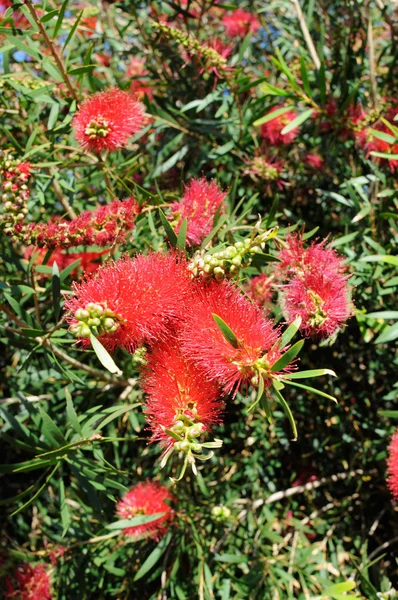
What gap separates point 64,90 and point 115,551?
1.44 metres

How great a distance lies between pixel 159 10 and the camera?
6.69 feet

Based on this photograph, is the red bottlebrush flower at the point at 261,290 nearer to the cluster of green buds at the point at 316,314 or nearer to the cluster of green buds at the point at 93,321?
the cluster of green buds at the point at 316,314

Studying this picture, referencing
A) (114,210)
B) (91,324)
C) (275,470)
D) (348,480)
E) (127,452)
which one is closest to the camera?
(91,324)

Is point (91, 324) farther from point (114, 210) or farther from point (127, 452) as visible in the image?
point (127, 452)

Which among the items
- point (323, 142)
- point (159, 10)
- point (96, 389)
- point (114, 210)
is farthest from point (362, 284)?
point (159, 10)

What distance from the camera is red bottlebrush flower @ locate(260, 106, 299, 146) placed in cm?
176

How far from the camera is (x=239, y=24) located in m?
2.20

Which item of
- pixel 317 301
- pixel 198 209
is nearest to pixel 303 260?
pixel 317 301

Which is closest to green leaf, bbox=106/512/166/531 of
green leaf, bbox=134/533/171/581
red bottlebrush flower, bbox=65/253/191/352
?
green leaf, bbox=134/533/171/581

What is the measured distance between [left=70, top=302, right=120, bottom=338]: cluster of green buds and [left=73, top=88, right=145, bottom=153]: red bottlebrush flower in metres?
0.52

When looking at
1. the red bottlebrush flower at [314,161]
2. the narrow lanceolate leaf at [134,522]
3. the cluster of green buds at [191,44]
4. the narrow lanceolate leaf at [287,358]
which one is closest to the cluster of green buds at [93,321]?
the narrow lanceolate leaf at [287,358]

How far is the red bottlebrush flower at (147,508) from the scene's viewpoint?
1.47m

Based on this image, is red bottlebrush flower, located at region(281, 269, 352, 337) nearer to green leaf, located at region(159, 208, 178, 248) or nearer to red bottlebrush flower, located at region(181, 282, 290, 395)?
red bottlebrush flower, located at region(181, 282, 290, 395)

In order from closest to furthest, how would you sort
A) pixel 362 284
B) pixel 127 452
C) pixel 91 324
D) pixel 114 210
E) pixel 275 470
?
pixel 91 324
pixel 114 210
pixel 362 284
pixel 127 452
pixel 275 470
